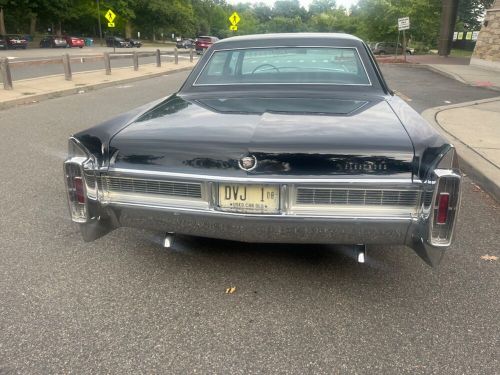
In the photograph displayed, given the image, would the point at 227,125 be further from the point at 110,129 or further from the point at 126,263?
the point at 126,263

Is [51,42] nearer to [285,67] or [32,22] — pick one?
[32,22]

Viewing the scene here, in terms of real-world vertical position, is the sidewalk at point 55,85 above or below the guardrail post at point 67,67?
below

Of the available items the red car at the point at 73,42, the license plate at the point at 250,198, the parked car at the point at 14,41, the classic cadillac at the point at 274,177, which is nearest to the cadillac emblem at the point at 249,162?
the classic cadillac at the point at 274,177

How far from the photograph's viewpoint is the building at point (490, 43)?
64.7 ft

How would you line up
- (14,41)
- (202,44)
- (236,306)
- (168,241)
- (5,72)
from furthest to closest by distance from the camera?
(202,44) < (14,41) < (5,72) < (168,241) < (236,306)

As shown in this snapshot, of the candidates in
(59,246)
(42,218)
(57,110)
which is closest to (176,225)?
(59,246)

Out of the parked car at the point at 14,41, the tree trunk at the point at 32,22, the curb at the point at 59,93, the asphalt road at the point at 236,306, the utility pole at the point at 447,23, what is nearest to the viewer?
the asphalt road at the point at 236,306

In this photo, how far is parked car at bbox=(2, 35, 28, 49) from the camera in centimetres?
3775

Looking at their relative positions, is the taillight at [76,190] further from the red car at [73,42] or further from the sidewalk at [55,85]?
the red car at [73,42]

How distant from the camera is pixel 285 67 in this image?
3875 mm

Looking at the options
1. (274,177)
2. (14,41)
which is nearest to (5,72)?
(274,177)

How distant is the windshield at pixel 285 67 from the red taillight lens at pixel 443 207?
1.53 m

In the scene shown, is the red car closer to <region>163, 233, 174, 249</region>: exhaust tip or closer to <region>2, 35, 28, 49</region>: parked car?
<region>2, 35, 28, 49</region>: parked car

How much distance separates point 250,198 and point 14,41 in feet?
139
